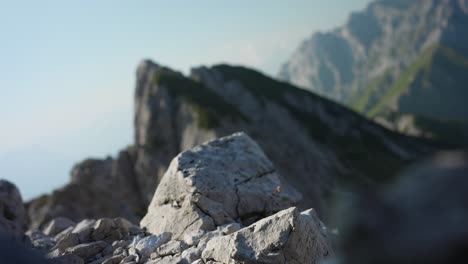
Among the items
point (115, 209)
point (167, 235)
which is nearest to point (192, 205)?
point (167, 235)

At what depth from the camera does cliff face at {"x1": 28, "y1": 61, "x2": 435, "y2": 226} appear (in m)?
99.6

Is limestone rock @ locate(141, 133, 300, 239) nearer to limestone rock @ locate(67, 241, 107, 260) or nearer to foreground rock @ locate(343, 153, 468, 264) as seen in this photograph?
limestone rock @ locate(67, 241, 107, 260)

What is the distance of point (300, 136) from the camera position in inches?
5787

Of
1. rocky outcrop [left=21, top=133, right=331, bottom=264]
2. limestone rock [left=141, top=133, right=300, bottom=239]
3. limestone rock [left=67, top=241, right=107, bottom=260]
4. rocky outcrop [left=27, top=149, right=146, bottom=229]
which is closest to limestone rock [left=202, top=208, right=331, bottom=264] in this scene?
rocky outcrop [left=21, top=133, right=331, bottom=264]

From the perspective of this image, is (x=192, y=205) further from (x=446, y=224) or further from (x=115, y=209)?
(x=115, y=209)

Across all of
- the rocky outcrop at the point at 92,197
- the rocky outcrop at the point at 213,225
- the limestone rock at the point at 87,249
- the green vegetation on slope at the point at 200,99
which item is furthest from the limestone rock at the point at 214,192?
the green vegetation on slope at the point at 200,99

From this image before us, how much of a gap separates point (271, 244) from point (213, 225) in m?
6.00

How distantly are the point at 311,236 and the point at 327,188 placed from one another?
104 meters

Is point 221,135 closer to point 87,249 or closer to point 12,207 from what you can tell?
point 12,207

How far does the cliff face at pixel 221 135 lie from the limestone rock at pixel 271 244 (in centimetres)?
6800

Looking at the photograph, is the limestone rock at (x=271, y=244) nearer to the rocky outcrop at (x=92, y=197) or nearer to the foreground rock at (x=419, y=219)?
the foreground rock at (x=419, y=219)

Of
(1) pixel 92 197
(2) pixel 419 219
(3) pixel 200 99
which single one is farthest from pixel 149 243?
(3) pixel 200 99

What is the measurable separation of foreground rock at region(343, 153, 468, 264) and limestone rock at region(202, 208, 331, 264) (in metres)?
8.84

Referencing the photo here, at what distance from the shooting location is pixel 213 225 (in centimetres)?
2034
